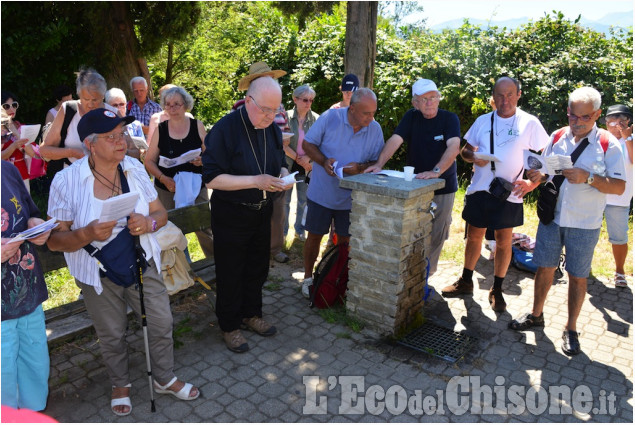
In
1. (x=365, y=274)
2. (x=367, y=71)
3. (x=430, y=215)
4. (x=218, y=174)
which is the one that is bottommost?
(x=365, y=274)

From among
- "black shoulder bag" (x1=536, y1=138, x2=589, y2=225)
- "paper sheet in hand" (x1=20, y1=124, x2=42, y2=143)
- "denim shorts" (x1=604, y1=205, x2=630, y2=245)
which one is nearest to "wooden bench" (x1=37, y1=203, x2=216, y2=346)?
"paper sheet in hand" (x1=20, y1=124, x2=42, y2=143)

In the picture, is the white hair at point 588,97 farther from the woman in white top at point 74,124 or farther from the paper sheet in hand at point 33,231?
the woman in white top at point 74,124

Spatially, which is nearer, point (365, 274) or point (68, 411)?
point (68, 411)

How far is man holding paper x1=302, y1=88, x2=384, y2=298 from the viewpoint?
510 cm

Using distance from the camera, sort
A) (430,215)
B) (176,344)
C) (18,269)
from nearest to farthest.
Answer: (18,269), (176,344), (430,215)

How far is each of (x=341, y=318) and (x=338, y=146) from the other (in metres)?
1.65

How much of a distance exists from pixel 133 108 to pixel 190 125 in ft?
8.78

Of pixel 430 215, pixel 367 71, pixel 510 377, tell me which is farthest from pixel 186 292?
pixel 367 71

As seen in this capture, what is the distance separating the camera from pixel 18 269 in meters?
3.28

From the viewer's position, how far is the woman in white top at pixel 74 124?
4.89m

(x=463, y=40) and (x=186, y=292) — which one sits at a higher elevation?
(x=463, y=40)

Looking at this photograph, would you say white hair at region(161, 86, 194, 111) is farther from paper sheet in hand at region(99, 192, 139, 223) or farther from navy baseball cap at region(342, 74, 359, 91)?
paper sheet in hand at region(99, 192, 139, 223)

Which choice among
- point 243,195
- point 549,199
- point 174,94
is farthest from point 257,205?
point 549,199

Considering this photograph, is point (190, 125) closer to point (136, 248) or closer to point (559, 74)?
point (136, 248)
